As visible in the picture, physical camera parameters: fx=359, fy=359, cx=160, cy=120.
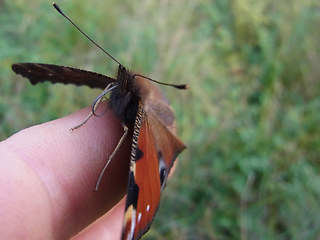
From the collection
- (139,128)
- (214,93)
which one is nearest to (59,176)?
(139,128)

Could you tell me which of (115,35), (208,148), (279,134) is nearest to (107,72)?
(115,35)

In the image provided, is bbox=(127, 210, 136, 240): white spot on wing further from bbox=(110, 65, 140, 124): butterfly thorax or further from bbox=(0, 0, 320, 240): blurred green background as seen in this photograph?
bbox=(0, 0, 320, 240): blurred green background

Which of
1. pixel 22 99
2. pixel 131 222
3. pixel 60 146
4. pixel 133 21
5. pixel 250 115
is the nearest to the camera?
pixel 131 222

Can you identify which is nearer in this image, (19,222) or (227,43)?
(19,222)

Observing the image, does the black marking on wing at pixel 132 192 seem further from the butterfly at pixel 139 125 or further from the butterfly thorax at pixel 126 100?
the butterfly thorax at pixel 126 100

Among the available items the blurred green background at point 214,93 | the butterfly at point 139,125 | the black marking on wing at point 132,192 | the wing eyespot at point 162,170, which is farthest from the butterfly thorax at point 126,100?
the blurred green background at point 214,93

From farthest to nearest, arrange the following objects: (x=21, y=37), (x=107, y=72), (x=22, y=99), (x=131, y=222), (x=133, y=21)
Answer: (x=133, y=21), (x=107, y=72), (x=21, y=37), (x=22, y=99), (x=131, y=222)

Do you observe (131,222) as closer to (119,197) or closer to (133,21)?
(119,197)
